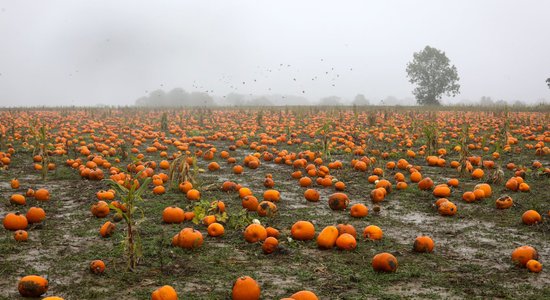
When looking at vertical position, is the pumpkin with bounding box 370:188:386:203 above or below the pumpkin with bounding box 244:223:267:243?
above

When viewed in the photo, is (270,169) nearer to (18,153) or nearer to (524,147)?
(18,153)

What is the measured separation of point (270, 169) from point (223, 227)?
16.5ft

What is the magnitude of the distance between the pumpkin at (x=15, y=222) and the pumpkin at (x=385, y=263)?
193 inches

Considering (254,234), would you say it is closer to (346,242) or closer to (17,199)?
(346,242)

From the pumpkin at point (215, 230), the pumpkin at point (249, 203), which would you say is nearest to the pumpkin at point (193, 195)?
the pumpkin at point (249, 203)

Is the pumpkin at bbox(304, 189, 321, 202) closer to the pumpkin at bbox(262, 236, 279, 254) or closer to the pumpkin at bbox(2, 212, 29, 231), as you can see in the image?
the pumpkin at bbox(262, 236, 279, 254)

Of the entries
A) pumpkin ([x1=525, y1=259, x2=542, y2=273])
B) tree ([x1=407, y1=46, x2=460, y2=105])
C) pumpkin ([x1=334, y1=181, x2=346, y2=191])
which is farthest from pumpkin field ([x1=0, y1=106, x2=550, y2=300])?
tree ([x1=407, y1=46, x2=460, y2=105])

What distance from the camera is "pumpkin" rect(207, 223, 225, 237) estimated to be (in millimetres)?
6066

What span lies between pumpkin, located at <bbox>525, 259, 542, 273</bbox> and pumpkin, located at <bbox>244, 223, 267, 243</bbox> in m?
3.16

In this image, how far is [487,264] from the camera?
204 inches

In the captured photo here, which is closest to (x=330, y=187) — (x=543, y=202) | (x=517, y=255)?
(x=543, y=202)

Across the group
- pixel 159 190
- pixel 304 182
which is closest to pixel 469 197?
pixel 304 182

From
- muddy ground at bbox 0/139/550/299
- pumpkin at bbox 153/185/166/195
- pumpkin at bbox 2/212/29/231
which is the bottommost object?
muddy ground at bbox 0/139/550/299

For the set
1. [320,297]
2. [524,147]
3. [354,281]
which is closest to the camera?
[320,297]
